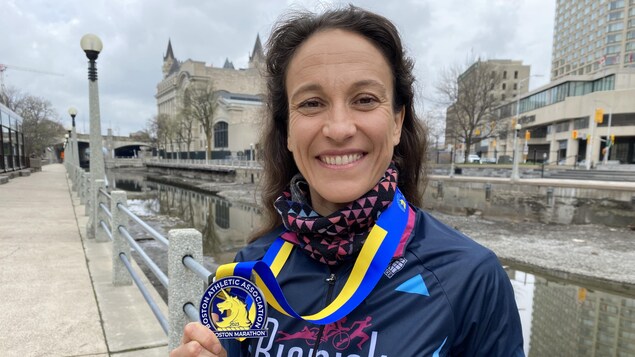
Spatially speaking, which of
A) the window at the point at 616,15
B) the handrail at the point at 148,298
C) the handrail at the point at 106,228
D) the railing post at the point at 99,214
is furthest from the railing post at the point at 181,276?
the window at the point at 616,15

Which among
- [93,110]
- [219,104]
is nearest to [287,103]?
[93,110]

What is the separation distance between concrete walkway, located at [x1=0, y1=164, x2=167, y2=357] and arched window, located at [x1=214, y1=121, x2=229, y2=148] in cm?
5795

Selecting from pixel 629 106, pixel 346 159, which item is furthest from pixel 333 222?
pixel 629 106

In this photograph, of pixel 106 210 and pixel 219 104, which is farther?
pixel 219 104

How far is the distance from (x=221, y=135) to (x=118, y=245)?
6259cm

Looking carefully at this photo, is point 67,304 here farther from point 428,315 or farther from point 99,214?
point 428,315

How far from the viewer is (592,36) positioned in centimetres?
8300

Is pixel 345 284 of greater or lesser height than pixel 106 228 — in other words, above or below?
above

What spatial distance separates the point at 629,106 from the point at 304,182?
188 feet

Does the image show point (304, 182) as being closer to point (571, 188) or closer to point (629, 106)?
point (571, 188)

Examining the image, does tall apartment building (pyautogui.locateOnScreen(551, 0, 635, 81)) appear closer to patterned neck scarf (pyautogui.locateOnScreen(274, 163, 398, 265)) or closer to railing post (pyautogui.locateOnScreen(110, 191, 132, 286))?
railing post (pyautogui.locateOnScreen(110, 191, 132, 286))

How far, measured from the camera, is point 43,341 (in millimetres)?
3227

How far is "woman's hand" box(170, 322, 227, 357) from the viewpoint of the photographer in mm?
1009

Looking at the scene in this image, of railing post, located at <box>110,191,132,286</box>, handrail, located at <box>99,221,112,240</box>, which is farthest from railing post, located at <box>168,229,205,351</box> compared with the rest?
handrail, located at <box>99,221,112,240</box>
